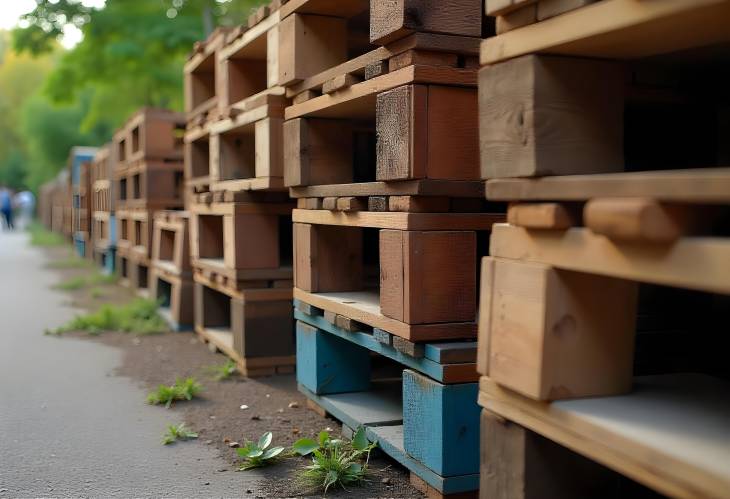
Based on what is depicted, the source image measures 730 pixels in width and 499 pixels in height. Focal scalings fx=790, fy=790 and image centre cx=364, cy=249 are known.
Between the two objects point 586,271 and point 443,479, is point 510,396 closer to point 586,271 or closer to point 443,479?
point 586,271

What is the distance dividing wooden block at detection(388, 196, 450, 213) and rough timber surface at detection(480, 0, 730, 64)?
3.37 feet

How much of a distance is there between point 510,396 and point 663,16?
138 cm

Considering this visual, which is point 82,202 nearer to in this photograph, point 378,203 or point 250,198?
point 250,198

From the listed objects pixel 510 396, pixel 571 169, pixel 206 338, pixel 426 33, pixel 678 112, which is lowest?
pixel 206 338

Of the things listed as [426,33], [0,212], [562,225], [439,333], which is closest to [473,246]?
[439,333]

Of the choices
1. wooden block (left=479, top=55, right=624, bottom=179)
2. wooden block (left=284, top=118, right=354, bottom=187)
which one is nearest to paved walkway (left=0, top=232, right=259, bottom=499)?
wooden block (left=284, top=118, right=354, bottom=187)

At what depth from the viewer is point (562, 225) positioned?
8.45 ft

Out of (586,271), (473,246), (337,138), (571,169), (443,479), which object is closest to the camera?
(586,271)

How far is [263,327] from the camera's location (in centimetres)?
657

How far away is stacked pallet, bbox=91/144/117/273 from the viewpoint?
1435 centimetres

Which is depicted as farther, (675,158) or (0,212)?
(0,212)

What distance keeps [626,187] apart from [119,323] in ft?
26.1

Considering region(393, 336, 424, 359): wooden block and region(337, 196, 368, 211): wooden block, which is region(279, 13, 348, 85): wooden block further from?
region(393, 336, 424, 359): wooden block

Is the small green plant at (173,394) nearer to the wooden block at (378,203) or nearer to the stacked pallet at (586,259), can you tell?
the wooden block at (378,203)
